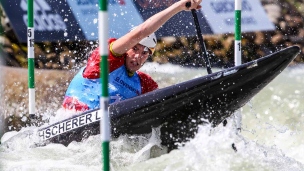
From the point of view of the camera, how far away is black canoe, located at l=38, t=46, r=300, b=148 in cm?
479

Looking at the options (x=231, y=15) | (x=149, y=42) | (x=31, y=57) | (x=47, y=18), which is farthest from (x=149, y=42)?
(x=47, y=18)

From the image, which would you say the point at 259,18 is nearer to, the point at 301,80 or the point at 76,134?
the point at 301,80

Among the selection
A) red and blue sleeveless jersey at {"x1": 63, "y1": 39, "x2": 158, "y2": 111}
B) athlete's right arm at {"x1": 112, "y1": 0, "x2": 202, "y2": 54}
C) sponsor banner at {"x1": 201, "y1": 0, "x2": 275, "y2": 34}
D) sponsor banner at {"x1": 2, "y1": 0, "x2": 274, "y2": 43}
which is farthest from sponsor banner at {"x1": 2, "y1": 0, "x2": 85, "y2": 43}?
athlete's right arm at {"x1": 112, "y1": 0, "x2": 202, "y2": 54}

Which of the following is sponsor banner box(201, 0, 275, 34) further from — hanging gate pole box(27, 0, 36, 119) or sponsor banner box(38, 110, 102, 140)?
sponsor banner box(38, 110, 102, 140)

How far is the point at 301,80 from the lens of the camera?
7695mm

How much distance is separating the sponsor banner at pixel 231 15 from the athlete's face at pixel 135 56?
8.39 feet

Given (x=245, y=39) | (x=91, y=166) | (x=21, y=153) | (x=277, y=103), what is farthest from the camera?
(x=245, y=39)

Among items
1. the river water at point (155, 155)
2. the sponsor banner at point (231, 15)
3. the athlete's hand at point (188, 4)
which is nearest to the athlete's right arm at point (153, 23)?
the athlete's hand at point (188, 4)

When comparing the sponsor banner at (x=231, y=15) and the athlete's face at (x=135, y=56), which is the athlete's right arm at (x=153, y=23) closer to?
the athlete's face at (x=135, y=56)

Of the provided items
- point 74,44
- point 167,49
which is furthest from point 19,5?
point 167,49

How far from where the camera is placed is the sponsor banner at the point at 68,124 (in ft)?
16.6

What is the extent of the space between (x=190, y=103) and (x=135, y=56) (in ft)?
1.89

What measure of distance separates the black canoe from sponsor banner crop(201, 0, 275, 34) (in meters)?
2.66

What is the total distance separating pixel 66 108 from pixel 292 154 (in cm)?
177
